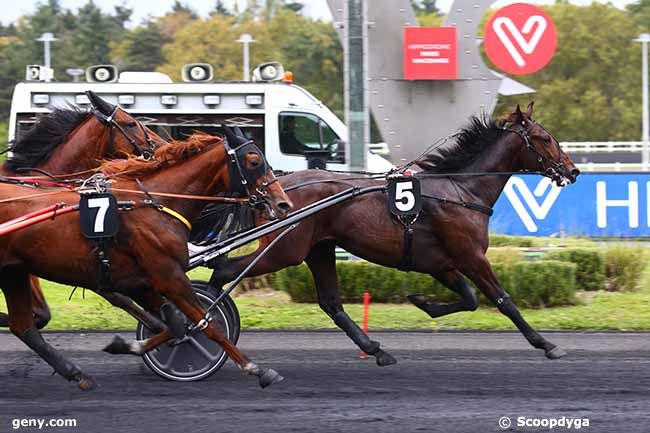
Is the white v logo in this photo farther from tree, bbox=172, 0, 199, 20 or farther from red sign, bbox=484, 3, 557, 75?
tree, bbox=172, 0, 199, 20

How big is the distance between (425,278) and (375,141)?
A: 33.9 meters

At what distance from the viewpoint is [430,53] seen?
11227mm

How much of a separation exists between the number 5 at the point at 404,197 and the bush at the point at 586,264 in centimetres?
356

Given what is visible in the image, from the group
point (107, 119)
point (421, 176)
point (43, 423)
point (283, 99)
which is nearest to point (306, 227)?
point (421, 176)

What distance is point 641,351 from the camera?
8.77 metres

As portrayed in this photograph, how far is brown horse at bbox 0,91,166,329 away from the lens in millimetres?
8516

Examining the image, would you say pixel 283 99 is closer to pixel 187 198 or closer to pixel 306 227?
pixel 306 227

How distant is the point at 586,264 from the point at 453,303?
10.8 ft

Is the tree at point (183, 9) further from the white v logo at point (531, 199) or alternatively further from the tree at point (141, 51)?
the white v logo at point (531, 199)

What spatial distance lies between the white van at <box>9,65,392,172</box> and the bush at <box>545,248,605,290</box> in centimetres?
580

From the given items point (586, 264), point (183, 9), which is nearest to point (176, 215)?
point (586, 264)

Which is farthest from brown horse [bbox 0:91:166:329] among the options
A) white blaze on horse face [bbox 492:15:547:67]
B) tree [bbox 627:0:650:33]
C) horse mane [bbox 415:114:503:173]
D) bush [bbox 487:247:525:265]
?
tree [bbox 627:0:650:33]

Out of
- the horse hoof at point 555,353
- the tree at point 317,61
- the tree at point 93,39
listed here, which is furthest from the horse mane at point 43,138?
the tree at point 93,39

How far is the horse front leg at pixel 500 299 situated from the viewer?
809 cm
